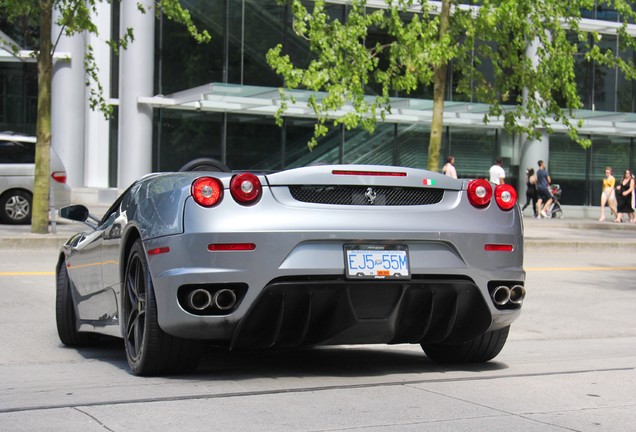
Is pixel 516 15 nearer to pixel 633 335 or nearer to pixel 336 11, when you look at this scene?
pixel 633 335

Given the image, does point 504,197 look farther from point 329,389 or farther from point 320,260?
point 329,389

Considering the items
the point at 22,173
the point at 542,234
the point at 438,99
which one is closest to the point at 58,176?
the point at 22,173

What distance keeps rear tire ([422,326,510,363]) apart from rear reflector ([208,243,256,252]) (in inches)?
66.0

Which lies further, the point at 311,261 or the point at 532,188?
the point at 532,188

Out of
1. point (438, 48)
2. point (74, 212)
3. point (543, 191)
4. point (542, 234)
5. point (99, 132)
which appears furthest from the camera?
point (99, 132)

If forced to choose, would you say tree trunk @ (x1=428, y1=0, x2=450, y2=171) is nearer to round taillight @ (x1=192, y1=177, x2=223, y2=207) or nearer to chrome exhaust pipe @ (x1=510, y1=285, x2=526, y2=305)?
chrome exhaust pipe @ (x1=510, y1=285, x2=526, y2=305)

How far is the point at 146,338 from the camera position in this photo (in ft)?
19.5

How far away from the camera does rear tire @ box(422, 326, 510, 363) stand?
6.72 metres

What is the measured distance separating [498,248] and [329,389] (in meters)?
1.25

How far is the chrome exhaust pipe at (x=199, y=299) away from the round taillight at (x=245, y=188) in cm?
49


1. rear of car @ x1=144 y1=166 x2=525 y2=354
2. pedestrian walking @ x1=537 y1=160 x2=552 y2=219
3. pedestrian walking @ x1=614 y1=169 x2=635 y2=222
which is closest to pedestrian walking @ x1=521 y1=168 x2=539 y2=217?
pedestrian walking @ x1=537 y1=160 x2=552 y2=219

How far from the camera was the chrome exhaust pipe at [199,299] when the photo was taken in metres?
5.73

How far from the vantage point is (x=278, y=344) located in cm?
604

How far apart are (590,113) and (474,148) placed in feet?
14.1
